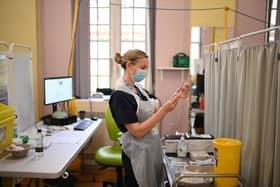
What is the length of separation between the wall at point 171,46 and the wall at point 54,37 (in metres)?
1.22

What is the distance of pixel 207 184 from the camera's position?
174 cm

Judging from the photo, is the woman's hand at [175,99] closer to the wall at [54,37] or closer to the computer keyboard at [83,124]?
the computer keyboard at [83,124]

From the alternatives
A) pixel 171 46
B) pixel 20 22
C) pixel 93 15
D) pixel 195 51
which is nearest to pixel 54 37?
pixel 20 22

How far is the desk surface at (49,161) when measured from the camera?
176 cm

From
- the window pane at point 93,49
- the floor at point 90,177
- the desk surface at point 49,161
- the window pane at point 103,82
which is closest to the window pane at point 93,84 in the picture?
the window pane at point 103,82

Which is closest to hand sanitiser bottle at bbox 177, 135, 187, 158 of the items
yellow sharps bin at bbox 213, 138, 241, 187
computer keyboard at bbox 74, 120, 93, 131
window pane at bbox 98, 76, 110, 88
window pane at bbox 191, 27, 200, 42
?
yellow sharps bin at bbox 213, 138, 241, 187

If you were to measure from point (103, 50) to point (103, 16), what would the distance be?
0.47 metres

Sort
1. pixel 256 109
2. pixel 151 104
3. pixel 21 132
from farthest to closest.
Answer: pixel 21 132 < pixel 151 104 < pixel 256 109

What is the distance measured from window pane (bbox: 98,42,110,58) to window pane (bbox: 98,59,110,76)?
0.28 ft

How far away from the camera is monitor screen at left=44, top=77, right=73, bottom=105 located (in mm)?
3021

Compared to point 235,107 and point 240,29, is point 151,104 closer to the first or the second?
point 235,107

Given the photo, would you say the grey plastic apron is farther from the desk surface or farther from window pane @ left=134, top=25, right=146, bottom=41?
window pane @ left=134, top=25, right=146, bottom=41

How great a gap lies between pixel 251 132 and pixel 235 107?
1.53ft

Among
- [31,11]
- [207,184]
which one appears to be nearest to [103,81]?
[31,11]
